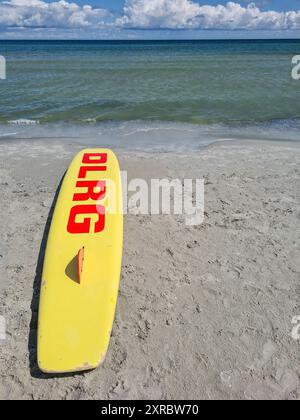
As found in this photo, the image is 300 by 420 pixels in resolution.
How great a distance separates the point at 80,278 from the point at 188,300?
1.20 meters

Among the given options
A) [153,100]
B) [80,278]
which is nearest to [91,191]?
[80,278]

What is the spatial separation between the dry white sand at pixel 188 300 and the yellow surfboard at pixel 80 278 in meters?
0.18

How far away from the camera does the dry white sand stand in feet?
10.9

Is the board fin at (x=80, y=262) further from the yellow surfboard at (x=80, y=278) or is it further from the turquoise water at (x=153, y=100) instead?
the turquoise water at (x=153, y=100)

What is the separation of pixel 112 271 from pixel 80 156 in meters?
3.43

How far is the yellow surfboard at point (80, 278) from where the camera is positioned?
11.2ft

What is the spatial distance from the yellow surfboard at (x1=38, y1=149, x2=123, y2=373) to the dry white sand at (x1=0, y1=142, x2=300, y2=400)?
18cm

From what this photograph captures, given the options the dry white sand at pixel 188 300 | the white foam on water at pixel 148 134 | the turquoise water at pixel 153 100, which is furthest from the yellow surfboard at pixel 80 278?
the turquoise water at pixel 153 100

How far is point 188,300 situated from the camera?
13.8 feet

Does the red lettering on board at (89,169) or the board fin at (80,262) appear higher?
the red lettering on board at (89,169)

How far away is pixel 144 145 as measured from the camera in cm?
952

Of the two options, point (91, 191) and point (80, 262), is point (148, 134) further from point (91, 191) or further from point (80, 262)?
point (80, 262)

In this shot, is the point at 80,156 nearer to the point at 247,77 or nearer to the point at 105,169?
Result: the point at 105,169
